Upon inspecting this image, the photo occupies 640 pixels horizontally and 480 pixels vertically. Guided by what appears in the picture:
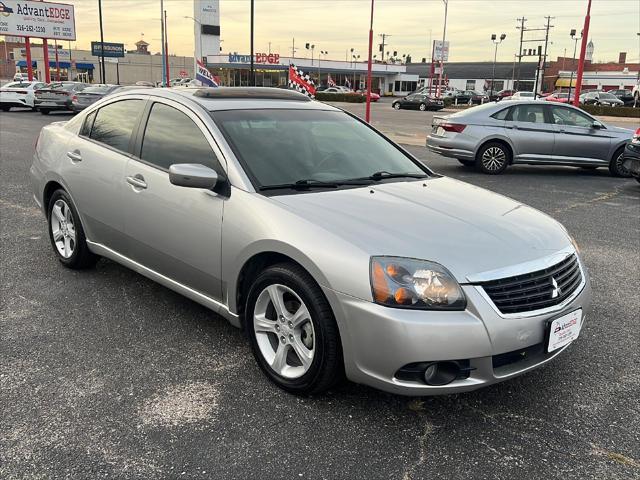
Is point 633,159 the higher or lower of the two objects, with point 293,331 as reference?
higher

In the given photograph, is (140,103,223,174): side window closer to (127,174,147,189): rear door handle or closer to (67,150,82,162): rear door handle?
(127,174,147,189): rear door handle

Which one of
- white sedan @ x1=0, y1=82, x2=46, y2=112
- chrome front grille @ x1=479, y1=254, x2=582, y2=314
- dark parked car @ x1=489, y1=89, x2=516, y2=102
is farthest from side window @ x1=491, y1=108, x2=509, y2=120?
dark parked car @ x1=489, y1=89, x2=516, y2=102

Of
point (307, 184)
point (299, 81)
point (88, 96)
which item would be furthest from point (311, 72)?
point (307, 184)

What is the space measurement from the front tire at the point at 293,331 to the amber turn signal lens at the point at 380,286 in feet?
0.96

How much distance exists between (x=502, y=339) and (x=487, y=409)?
0.61m

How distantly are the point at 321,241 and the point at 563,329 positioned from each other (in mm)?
1293

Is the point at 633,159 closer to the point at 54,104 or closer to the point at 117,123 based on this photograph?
the point at 117,123

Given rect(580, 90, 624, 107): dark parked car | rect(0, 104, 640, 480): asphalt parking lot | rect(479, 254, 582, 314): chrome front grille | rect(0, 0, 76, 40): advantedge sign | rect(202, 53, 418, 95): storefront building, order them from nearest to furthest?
rect(0, 104, 640, 480): asphalt parking lot → rect(479, 254, 582, 314): chrome front grille → rect(0, 0, 76, 40): advantedge sign → rect(580, 90, 624, 107): dark parked car → rect(202, 53, 418, 95): storefront building

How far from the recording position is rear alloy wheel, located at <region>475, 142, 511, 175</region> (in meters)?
11.4

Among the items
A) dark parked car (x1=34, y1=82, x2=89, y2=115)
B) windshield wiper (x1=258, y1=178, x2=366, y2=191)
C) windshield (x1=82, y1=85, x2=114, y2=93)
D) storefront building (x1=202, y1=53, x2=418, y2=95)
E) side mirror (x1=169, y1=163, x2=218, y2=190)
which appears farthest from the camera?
storefront building (x1=202, y1=53, x2=418, y2=95)

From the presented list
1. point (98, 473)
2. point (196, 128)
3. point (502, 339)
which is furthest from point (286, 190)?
point (98, 473)

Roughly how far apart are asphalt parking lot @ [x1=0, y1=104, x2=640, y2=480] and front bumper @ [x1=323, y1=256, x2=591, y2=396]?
0.32 meters

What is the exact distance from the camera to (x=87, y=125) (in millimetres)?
4773

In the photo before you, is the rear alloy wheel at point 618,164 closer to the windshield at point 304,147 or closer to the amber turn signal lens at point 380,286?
the windshield at point 304,147
